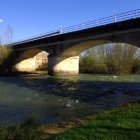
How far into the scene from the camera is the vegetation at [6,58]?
61.3 metres

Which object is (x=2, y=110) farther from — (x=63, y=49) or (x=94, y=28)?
(x=63, y=49)

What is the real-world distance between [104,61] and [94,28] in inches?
944

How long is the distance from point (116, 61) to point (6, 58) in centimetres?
2052

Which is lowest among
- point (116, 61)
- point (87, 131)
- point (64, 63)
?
point (87, 131)

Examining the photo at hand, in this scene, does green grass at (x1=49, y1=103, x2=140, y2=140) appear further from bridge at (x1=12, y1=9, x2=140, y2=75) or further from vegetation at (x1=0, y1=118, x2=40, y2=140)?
bridge at (x1=12, y1=9, x2=140, y2=75)

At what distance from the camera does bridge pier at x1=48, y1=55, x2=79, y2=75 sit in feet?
185

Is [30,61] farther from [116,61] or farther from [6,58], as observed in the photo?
[116,61]

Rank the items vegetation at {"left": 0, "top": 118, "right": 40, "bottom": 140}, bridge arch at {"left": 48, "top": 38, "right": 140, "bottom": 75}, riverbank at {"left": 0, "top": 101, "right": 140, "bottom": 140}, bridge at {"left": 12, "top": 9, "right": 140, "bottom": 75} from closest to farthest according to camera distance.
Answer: vegetation at {"left": 0, "top": 118, "right": 40, "bottom": 140}
riverbank at {"left": 0, "top": 101, "right": 140, "bottom": 140}
bridge at {"left": 12, "top": 9, "right": 140, "bottom": 75}
bridge arch at {"left": 48, "top": 38, "right": 140, "bottom": 75}

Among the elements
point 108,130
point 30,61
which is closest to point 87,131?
point 108,130

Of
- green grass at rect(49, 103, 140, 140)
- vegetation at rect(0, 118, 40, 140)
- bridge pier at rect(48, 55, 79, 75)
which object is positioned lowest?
green grass at rect(49, 103, 140, 140)

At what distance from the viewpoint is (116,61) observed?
61.6 metres

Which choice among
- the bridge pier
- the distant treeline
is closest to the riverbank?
the bridge pier

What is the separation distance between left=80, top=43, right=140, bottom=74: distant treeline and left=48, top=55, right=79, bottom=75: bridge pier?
6976 millimetres

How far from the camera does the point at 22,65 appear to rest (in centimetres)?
7162
